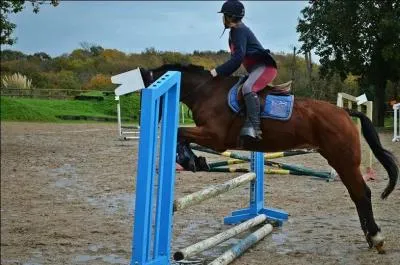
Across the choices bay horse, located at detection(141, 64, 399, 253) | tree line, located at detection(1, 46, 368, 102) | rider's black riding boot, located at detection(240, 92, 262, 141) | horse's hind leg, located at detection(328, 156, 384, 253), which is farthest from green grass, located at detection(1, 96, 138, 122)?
horse's hind leg, located at detection(328, 156, 384, 253)

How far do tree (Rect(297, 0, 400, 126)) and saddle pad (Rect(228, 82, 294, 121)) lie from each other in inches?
724

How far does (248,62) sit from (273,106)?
490mm

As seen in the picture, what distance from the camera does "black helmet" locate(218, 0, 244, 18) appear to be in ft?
15.0

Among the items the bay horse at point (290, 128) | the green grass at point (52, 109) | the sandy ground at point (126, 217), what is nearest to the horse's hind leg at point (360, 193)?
the bay horse at point (290, 128)

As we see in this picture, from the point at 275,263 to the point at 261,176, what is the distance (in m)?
1.85

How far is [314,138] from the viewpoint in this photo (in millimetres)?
4801

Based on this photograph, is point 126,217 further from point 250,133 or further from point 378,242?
point 378,242

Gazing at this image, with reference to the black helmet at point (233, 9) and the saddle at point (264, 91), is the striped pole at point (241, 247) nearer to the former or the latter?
the saddle at point (264, 91)

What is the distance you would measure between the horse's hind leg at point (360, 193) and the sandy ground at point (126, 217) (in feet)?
0.62

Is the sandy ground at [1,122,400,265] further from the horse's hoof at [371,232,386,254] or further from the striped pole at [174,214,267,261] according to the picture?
the striped pole at [174,214,267,261]

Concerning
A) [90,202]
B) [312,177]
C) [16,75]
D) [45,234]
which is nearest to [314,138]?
[45,234]

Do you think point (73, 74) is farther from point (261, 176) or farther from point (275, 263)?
point (275, 263)

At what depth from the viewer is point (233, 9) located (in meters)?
4.59

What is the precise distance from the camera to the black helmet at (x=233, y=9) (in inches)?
181
